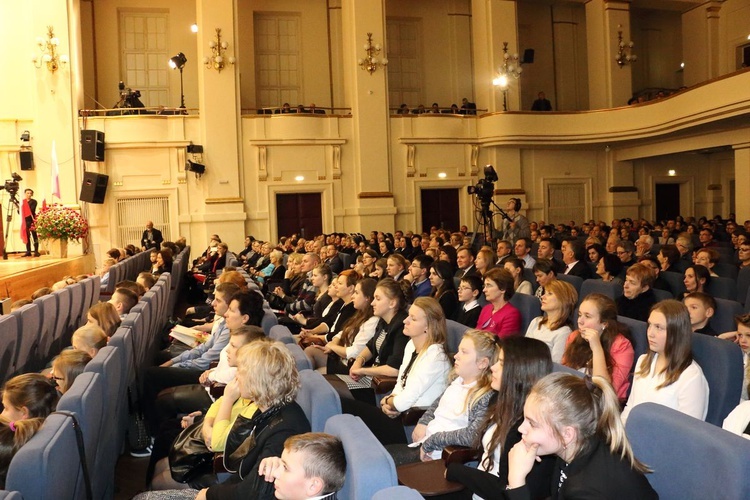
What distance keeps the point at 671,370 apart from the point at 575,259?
12.3 ft

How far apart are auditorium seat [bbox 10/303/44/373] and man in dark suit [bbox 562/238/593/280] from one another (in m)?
4.25

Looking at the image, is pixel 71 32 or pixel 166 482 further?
pixel 71 32

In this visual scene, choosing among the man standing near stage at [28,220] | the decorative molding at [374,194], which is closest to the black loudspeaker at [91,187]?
the man standing near stage at [28,220]

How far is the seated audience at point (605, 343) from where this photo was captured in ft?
11.1

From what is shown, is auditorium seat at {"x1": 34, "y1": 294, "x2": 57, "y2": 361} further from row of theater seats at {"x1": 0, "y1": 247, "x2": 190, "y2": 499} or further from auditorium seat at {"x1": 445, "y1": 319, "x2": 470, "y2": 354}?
auditorium seat at {"x1": 445, "y1": 319, "x2": 470, "y2": 354}

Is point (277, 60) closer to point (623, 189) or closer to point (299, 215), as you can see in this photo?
point (299, 215)

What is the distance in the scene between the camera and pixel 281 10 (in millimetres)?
16484

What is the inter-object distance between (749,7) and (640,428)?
17807 millimetres

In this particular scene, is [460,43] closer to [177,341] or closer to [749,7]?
[749,7]

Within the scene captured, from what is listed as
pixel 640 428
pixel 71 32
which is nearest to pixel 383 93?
pixel 71 32

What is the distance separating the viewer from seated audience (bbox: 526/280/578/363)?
395 centimetres

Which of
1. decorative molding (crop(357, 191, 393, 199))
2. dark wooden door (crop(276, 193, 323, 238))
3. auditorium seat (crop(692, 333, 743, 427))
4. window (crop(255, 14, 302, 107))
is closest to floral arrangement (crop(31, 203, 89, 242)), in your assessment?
dark wooden door (crop(276, 193, 323, 238))

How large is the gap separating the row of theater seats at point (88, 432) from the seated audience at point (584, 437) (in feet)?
4.30

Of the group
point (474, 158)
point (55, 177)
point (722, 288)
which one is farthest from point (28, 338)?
point (474, 158)
